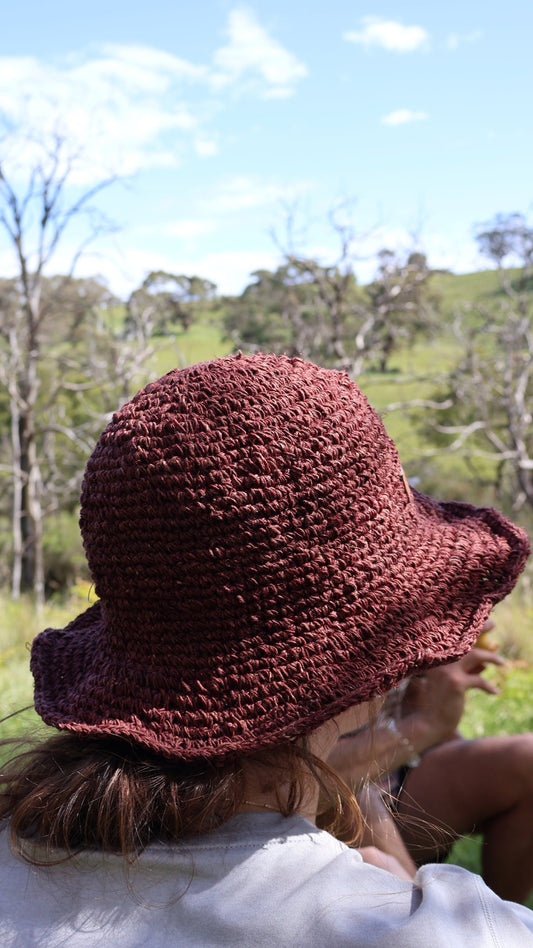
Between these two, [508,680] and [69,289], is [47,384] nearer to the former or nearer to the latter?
[69,289]

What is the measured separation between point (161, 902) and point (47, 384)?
76.2 feet

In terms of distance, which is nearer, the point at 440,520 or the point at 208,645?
the point at 208,645

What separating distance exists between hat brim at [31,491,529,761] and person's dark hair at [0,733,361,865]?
0.06m

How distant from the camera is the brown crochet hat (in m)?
1.08

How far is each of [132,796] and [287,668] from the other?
0.28m

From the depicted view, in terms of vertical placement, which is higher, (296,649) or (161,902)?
(296,649)

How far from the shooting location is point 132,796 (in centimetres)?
106

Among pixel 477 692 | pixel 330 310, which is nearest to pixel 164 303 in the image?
pixel 330 310

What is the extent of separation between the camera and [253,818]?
1080mm

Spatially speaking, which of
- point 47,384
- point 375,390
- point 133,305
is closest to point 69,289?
point 133,305

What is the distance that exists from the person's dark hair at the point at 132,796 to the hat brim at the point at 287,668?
6 centimetres

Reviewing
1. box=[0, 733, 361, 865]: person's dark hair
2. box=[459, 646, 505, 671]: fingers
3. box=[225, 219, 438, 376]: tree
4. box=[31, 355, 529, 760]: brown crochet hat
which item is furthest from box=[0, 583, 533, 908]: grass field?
box=[225, 219, 438, 376]: tree

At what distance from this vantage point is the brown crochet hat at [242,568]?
1.08 m

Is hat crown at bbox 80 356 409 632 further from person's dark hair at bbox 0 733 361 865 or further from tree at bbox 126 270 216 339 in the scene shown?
tree at bbox 126 270 216 339
